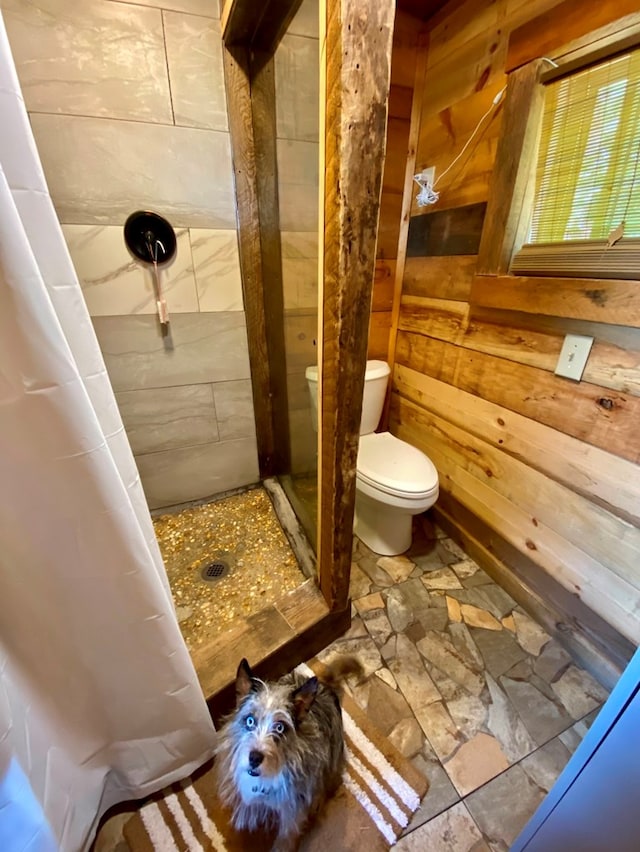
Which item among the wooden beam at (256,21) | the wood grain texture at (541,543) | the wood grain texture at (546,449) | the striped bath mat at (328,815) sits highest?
the wooden beam at (256,21)

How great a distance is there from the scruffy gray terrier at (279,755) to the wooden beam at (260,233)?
41.9 inches

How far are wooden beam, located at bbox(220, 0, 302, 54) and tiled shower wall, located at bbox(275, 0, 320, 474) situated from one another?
0.14 feet

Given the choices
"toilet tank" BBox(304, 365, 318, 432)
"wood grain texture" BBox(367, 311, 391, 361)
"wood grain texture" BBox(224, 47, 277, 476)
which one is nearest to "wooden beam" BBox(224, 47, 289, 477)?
"wood grain texture" BBox(224, 47, 277, 476)

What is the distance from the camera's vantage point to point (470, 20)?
1.31 meters

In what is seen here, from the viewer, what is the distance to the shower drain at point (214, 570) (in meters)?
1.40

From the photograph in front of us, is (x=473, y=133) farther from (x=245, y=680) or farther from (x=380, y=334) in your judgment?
(x=245, y=680)

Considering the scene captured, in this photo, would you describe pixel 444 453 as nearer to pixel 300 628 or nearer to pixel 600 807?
pixel 300 628

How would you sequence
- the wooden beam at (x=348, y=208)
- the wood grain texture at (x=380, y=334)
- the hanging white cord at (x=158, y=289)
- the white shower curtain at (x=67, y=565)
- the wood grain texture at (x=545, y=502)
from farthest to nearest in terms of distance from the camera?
the wood grain texture at (x=380, y=334) → the hanging white cord at (x=158, y=289) → the wood grain texture at (x=545, y=502) → the wooden beam at (x=348, y=208) → the white shower curtain at (x=67, y=565)

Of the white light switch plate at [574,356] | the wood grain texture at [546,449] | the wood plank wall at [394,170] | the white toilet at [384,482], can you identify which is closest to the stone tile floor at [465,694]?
the white toilet at [384,482]

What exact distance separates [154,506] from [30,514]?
125 centimetres

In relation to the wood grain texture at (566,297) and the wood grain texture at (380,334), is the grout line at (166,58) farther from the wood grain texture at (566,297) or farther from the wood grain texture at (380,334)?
the wood grain texture at (566,297)

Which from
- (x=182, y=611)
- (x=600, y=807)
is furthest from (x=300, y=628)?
(x=600, y=807)

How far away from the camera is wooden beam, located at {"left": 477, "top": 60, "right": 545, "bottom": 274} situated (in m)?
1.12

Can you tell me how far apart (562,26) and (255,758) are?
2033 millimetres
